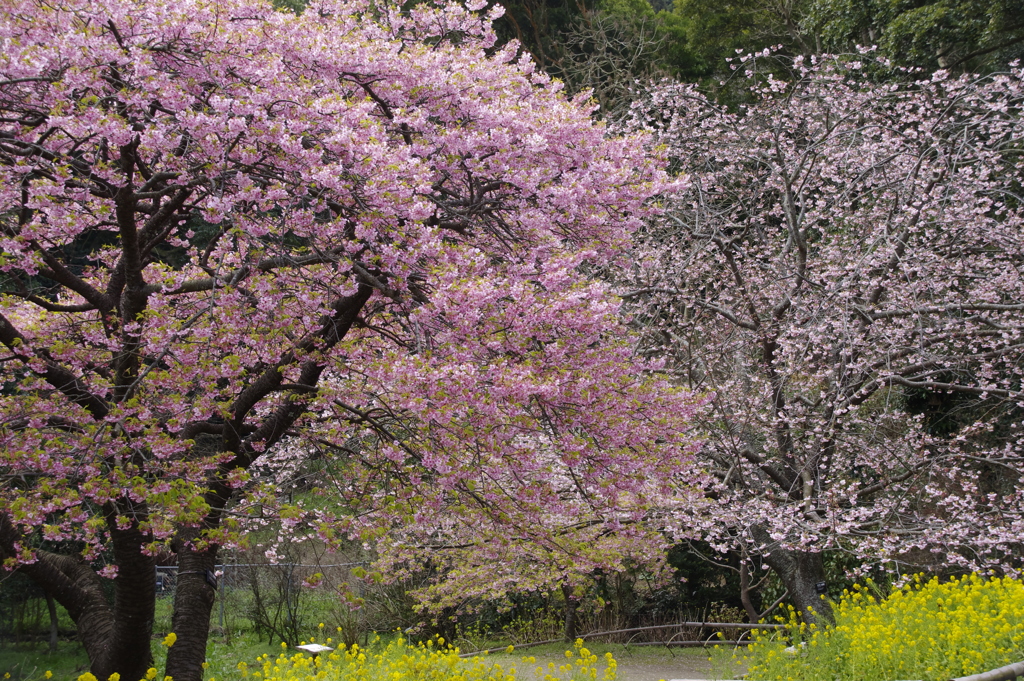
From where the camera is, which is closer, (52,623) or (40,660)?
(40,660)

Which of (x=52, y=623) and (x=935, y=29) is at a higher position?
(x=935, y=29)

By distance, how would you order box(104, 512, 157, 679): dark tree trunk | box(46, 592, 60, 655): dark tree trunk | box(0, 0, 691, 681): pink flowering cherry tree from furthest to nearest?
box(46, 592, 60, 655): dark tree trunk < box(104, 512, 157, 679): dark tree trunk < box(0, 0, 691, 681): pink flowering cherry tree

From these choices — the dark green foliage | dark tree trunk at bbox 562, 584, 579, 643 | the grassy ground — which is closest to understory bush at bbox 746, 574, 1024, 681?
the grassy ground

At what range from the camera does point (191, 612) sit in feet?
19.9

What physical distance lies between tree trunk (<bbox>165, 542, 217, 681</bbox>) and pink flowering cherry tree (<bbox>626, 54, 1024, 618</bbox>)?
4.96 m

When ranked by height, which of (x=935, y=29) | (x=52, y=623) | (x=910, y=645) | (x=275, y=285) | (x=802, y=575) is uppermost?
(x=935, y=29)

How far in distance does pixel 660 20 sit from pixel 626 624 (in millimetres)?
13779

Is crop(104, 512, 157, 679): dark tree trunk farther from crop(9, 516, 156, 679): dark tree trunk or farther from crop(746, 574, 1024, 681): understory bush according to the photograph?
crop(746, 574, 1024, 681): understory bush

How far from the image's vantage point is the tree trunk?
5.90 m

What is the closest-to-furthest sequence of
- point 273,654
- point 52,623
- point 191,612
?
point 191,612, point 52,623, point 273,654

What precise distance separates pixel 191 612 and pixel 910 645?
5089mm

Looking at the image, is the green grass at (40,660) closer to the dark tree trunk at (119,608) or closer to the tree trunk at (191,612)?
the dark tree trunk at (119,608)

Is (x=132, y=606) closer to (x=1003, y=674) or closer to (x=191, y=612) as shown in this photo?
(x=191, y=612)

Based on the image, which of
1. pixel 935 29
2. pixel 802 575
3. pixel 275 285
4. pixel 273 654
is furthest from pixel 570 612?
pixel 935 29
